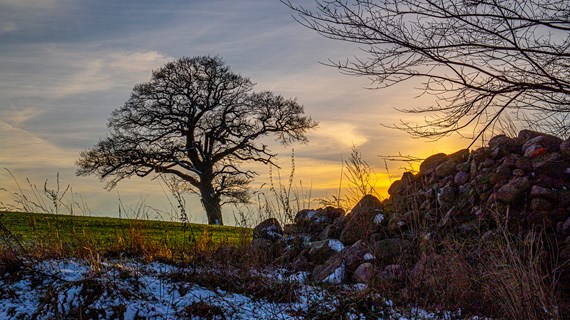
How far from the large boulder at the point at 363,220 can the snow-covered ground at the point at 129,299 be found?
8.89ft

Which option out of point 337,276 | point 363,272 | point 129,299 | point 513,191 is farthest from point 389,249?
point 129,299

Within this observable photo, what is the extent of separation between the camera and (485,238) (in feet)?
19.9

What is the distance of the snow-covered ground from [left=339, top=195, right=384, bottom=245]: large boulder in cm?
271

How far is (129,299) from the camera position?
12.6 ft

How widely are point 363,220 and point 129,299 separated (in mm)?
4168

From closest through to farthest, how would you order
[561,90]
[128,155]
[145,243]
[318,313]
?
[318,313] < [145,243] < [561,90] < [128,155]

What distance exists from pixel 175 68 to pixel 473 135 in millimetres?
14608

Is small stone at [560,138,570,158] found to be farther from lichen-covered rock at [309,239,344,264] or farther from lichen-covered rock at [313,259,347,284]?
lichen-covered rock at [313,259,347,284]

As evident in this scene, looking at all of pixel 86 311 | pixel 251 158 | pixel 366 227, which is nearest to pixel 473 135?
pixel 366 227

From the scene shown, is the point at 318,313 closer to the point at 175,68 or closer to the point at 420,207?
the point at 420,207

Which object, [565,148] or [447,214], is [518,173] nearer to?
[565,148]

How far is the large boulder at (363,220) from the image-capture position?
734cm

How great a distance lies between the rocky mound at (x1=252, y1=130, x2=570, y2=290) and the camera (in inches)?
243

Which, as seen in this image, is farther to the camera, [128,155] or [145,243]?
[128,155]
